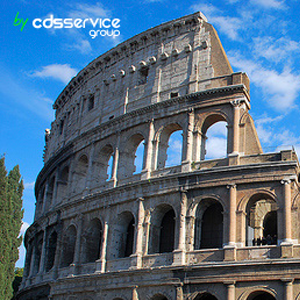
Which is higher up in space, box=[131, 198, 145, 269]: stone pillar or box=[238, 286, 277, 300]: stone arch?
box=[131, 198, 145, 269]: stone pillar

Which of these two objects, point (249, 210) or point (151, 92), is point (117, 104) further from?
point (249, 210)

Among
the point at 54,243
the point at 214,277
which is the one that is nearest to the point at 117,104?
the point at 54,243

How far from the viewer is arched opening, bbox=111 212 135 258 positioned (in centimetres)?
2783

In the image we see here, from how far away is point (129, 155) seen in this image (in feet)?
97.6

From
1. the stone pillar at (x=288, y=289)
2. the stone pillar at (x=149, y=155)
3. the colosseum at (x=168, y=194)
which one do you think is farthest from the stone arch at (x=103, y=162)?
the stone pillar at (x=288, y=289)

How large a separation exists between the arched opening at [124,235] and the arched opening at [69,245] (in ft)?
13.9

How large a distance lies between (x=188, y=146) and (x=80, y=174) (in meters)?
9.19

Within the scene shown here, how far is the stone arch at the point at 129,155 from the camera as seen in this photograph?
29.4 meters

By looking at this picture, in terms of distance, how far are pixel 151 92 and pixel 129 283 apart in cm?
1015

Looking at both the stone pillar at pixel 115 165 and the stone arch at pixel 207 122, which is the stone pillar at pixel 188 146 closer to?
the stone arch at pixel 207 122

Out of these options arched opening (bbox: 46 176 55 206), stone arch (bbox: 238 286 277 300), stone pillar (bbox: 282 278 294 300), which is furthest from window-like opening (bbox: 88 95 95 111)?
stone pillar (bbox: 282 278 294 300)

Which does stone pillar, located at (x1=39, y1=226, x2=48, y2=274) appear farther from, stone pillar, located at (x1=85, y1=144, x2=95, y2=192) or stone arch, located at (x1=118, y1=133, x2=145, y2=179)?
stone arch, located at (x1=118, y1=133, x2=145, y2=179)

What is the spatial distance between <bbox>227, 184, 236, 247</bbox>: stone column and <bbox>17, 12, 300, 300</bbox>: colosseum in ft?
0.14

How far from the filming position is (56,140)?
38750 mm
